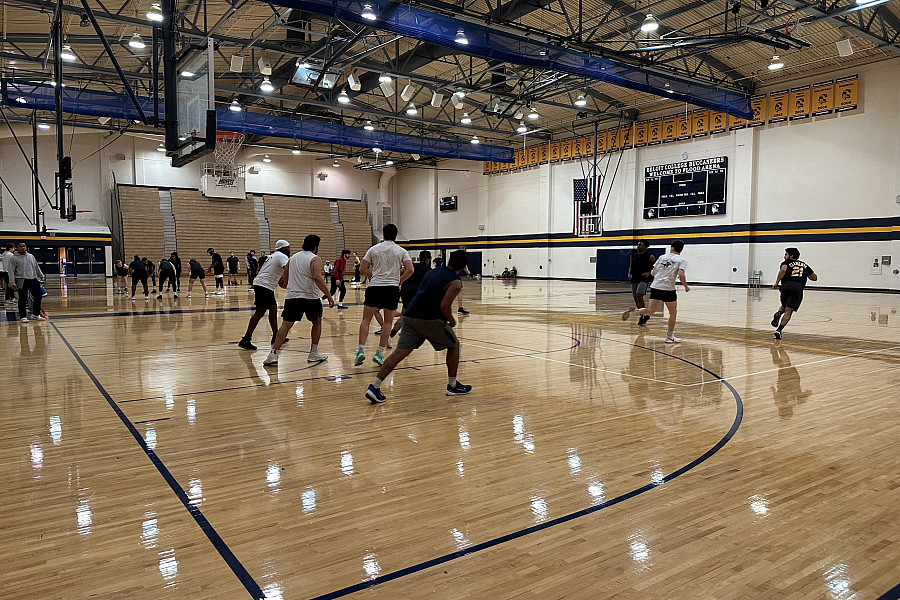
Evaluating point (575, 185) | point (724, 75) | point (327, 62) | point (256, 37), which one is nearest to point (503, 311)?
point (327, 62)

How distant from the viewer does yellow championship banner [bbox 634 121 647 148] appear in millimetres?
30859

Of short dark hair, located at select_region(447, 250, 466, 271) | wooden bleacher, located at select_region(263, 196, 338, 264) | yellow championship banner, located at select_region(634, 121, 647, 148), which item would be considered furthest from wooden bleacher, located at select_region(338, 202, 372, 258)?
short dark hair, located at select_region(447, 250, 466, 271)

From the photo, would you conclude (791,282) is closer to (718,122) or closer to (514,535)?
(514,535)

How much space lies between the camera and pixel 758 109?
2647 cm

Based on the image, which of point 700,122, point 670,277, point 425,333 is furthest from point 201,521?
point 700,122

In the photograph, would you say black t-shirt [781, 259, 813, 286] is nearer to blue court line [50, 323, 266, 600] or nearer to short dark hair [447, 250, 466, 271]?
short dark hair [447, 250, 466, 271]

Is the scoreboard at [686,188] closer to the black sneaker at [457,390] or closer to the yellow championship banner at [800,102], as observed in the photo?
the yellow championship banner at [800,102]

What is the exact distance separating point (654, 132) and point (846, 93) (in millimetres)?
8634

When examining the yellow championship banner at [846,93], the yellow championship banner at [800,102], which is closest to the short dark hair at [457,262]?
the yellow championship banner at [846,93]

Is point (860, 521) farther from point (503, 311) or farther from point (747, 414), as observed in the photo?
point (503, 311)

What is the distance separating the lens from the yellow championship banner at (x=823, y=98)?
24078 mm

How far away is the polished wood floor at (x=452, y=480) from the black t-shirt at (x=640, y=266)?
18.2 ft

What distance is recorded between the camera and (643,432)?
4.84m

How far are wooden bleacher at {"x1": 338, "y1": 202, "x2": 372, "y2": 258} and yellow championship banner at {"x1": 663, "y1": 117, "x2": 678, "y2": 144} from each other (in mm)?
22145
